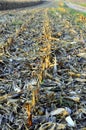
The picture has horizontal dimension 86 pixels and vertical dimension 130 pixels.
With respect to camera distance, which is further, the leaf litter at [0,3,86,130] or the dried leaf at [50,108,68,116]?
the dried leaf at [50,108,68,116]

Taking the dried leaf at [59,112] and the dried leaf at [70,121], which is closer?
the dried leaf at [70,121]

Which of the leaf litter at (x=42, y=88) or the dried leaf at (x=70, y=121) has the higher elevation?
the dried leaf at (x=70, y=121)

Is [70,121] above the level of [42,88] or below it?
above

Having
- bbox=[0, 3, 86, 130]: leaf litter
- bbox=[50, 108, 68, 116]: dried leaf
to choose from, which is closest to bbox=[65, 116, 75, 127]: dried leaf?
bbox=[0, 3, 86, 130]: leaf litter

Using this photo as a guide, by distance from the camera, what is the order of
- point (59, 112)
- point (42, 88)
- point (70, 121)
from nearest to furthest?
point (70, 121)
point (59, 112)
point (42, 88)

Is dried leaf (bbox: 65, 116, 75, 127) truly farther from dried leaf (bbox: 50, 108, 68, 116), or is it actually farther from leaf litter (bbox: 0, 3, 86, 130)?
dried leaf (bbox: 50, 108, 68, 116)

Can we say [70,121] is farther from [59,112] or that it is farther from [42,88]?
[42,88]

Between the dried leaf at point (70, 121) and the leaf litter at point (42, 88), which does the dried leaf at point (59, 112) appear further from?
the dried leaf at point (70, 121)

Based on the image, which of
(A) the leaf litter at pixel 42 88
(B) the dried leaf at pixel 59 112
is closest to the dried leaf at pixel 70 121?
(A) the leaf litter at pixel 42 88

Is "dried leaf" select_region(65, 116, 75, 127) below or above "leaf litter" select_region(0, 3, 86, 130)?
above

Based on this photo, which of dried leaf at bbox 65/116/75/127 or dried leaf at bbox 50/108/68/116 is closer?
dried leaf at bbox 65/116/75/127

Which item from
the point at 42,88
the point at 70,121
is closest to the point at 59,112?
the point at 70,121

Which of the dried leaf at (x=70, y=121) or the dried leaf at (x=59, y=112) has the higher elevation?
the dried leaf at (x=70, y=121)

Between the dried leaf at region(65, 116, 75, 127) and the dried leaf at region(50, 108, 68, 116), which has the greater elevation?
the dried leaf at region(65, 116, 75, 127)
